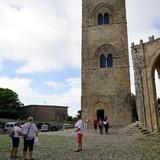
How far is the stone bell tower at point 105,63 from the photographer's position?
27.6 m

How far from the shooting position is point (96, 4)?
31.2 meters

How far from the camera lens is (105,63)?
29.1m

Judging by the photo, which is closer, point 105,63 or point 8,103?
point 105,63

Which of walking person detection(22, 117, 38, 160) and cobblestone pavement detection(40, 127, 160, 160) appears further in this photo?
cobblestone pavement detection(40, 127, 160, 160)

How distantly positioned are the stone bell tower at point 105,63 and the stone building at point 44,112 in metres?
16.2

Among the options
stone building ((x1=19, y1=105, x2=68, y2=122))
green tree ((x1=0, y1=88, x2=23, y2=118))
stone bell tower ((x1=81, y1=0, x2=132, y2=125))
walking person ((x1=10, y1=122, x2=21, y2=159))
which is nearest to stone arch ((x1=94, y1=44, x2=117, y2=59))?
stone bell tower ((x1=81, y1=0, x2=132, y2=125))

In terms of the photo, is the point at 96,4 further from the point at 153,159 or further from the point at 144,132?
the point at 153,159

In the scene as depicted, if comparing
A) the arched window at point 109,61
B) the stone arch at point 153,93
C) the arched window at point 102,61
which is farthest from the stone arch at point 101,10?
the stone arch at point 153,93

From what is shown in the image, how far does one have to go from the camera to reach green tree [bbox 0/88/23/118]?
43947 millimetres

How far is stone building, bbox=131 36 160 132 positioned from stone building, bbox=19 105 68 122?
26.4m

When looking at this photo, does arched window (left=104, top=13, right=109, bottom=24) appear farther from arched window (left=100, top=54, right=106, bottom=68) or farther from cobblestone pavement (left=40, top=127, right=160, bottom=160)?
cobblestone pavement (left=40, top=127, right=160, bottom=160)

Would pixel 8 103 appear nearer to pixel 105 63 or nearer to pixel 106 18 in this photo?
pixel 105 63

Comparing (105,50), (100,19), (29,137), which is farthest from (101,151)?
(100,19)

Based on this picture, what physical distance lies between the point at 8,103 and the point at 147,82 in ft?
112
